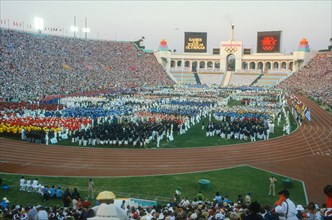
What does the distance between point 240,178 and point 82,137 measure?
10.6m

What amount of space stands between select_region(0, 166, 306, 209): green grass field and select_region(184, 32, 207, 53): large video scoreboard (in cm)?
7195

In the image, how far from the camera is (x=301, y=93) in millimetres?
67688

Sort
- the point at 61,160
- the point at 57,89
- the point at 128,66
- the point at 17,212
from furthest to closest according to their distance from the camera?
the point at 128,66, the point at 57,89, the point at 61,160, the point at 17,212

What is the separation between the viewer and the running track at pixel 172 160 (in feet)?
56.0

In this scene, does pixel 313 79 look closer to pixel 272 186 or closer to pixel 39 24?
pixel 39 24

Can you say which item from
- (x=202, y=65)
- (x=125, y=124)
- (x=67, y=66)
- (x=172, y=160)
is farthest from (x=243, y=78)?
(x=172, y=160)

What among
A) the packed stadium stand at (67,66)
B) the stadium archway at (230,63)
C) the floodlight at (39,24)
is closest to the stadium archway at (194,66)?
the stadium archway at (230,63)

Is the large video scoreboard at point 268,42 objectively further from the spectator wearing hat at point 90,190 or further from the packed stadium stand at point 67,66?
the spectator wearing hat at point 90,190

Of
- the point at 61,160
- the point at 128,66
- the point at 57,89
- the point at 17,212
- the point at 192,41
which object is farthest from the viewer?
the point at 192,41

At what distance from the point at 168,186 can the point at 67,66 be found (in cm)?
5188

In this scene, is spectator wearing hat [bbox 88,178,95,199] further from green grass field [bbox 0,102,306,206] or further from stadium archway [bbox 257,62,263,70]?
stadium archway [bbox 257,62,263,70]

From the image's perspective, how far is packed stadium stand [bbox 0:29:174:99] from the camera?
50.8 meters

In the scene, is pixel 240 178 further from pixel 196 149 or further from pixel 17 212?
pixel 17 212

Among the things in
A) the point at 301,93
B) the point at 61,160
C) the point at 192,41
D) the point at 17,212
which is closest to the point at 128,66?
the point at 192,41
